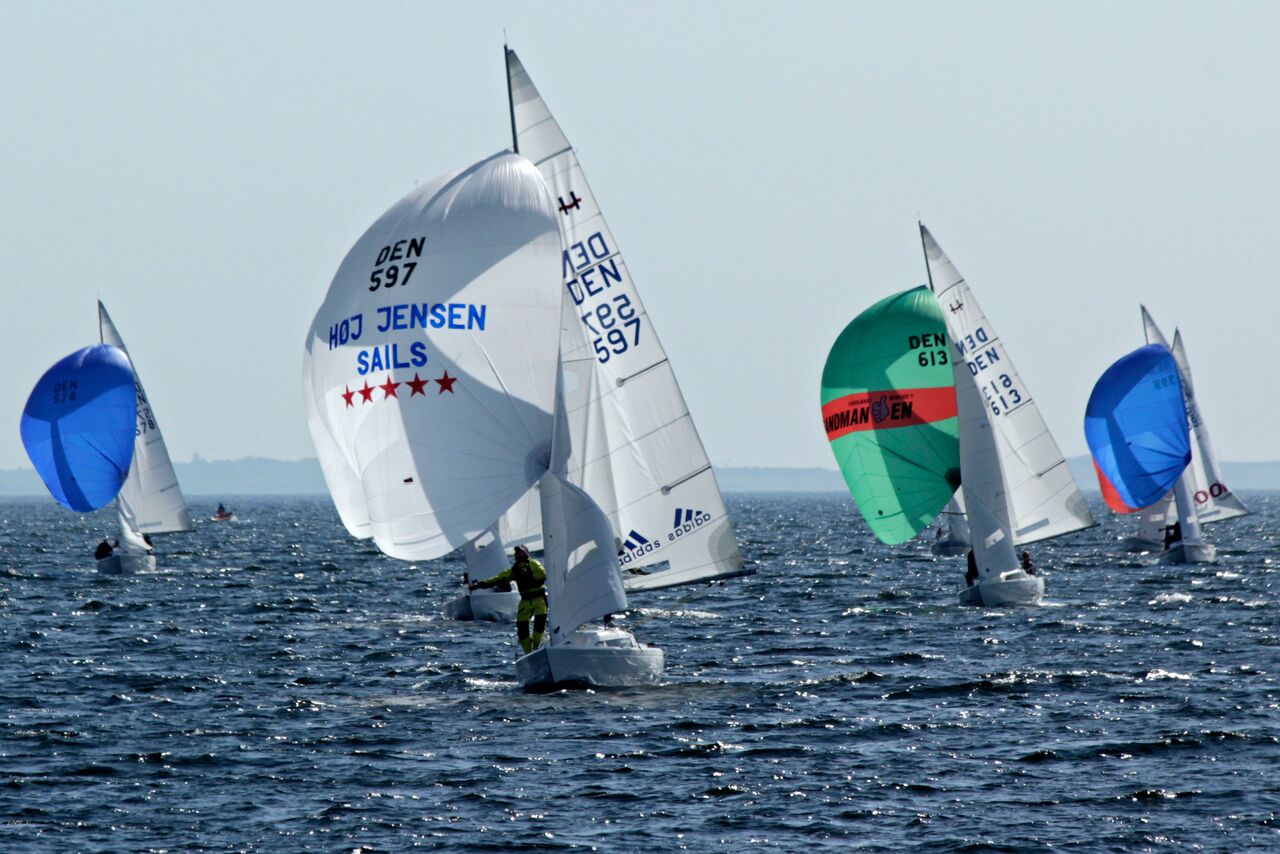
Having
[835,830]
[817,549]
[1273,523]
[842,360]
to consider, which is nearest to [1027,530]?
[842,360]

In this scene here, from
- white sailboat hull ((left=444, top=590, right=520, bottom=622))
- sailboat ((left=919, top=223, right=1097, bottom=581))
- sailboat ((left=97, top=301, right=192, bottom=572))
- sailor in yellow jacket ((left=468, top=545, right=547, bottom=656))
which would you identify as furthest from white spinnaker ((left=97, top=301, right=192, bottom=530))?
sailor in yellow jacket ((left=468, top=545, right=547, bottom=656))

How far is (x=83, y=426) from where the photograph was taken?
55562 millimetres

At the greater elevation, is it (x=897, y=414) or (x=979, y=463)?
(x=897, y=414)

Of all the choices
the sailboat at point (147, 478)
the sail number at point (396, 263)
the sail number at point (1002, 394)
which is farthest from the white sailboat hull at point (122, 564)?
the sail number at point (396, 263)

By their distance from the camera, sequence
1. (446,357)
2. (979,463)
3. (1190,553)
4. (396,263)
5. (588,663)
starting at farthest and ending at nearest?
(1190,553) → (979,463) → (588,663) → (396,263) → (446,357)

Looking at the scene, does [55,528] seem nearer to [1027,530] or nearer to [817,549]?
[817,549]

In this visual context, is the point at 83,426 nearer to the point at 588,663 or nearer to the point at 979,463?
the point at 979,463

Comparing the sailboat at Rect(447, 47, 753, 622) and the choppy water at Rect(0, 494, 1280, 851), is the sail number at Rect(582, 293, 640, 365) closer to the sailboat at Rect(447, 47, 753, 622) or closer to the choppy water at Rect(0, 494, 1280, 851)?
the sailboat at Rect(447, 47, 753, 622)

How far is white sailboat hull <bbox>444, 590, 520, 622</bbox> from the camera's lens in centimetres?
3675

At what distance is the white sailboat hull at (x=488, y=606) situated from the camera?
3675 cm

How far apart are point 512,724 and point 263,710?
390 centimetres

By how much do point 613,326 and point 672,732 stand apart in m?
6.24

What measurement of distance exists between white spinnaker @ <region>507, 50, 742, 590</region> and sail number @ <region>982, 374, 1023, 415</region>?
62.0ft

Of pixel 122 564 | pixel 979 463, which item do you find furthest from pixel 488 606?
pixel 122 564
